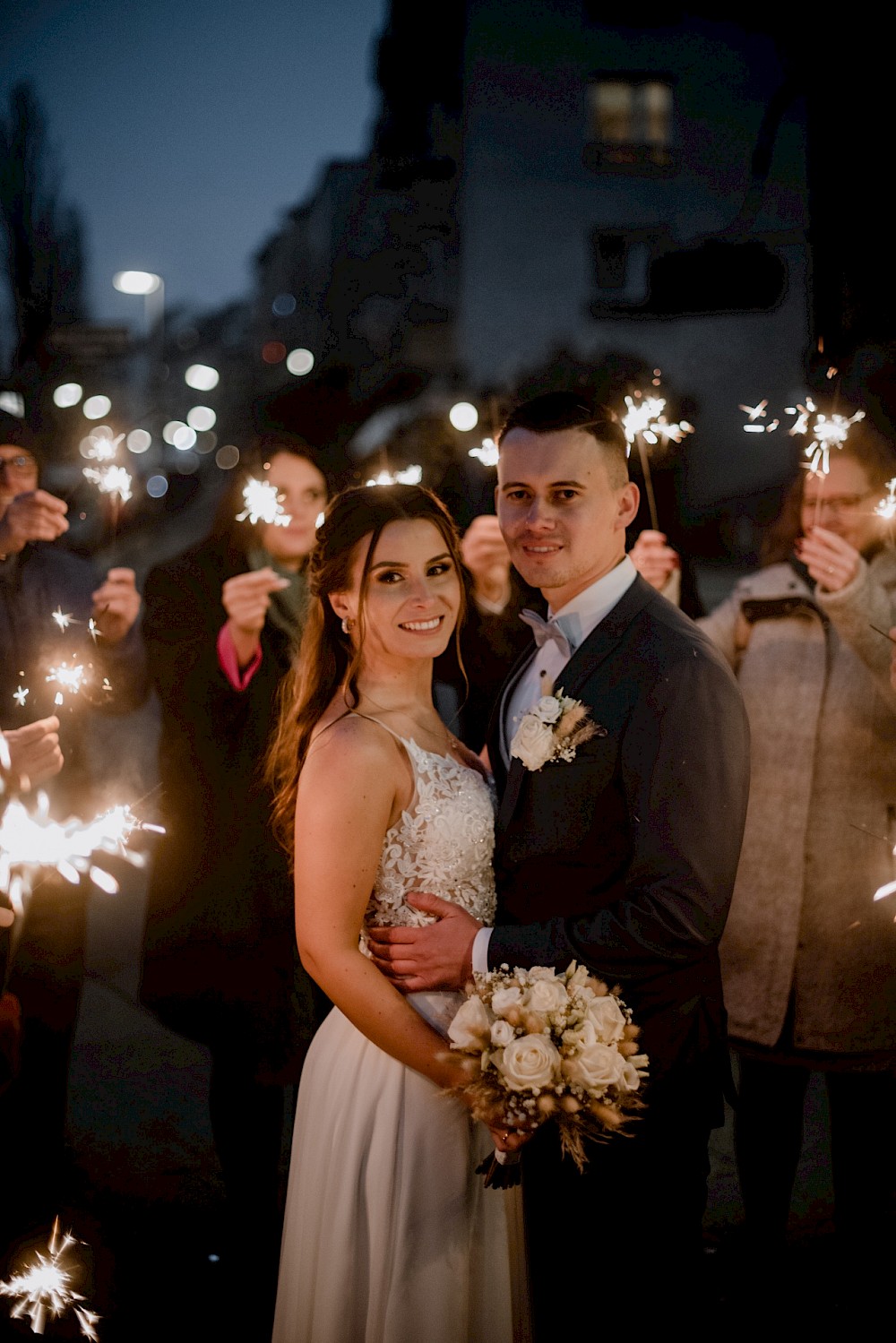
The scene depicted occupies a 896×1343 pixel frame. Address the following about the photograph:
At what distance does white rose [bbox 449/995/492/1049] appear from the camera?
6.79 ft

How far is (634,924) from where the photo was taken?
2.35 metres

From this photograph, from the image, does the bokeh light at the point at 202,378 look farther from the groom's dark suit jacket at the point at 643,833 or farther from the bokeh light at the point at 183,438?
the groom's dark suit jacket at the point at 643,833

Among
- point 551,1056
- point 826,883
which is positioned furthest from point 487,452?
point 551,1056

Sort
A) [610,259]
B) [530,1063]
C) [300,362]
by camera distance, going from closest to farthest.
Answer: [530,1063] < [610,259] < [300,362]

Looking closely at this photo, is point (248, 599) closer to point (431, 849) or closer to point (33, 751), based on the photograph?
point (33, 751)

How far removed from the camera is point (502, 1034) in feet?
6.68

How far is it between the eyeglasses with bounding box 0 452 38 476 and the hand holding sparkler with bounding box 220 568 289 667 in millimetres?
768

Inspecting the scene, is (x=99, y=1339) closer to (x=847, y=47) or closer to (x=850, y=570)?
(x=850, y=570)

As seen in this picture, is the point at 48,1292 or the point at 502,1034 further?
the point at 48,1292

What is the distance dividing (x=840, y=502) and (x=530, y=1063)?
2.30m

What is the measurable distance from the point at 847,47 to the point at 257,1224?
22.6 feet

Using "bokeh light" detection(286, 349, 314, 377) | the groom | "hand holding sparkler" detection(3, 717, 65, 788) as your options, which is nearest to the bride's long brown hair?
the groom

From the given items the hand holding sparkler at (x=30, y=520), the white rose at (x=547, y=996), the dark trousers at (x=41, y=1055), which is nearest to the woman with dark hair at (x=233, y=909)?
the dark trousers at (x=41, y=1055)

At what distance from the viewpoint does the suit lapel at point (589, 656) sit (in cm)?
254
